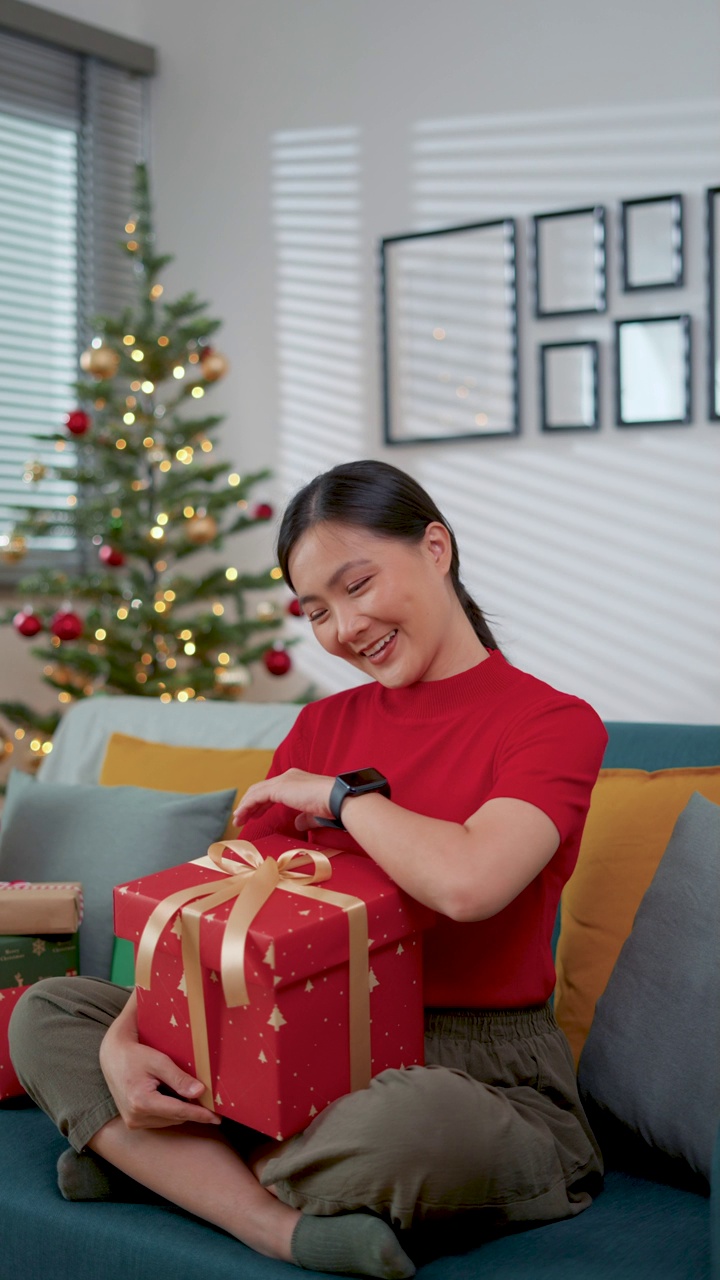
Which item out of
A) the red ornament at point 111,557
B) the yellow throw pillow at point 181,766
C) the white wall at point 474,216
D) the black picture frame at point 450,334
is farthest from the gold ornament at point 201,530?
the yellow throw pillow at point 181,766

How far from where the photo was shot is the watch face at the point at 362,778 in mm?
1265

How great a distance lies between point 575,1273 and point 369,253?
3.07m

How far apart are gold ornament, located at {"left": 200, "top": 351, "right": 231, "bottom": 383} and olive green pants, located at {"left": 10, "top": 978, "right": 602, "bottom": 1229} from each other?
232 cm

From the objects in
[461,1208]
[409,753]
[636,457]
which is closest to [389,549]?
[409,753]

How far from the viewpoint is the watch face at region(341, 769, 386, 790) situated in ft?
4.15

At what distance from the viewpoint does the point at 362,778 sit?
4.20 feet

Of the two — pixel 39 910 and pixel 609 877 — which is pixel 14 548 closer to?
pixel 39 910

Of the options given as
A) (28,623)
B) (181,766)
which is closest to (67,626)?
(28,623)

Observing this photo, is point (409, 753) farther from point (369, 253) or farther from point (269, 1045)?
point (369, 253)

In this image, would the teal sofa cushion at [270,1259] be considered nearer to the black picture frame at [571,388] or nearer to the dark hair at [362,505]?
the dark hair at [362,505]

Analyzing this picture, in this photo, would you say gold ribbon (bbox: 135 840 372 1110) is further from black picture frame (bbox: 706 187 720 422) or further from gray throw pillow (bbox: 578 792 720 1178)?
black picture frame (bbox: 706 187 720 422)

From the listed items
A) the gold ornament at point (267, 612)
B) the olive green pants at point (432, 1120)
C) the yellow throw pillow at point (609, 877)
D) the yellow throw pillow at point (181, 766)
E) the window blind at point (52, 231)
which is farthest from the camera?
the window blind at point (52, 231)

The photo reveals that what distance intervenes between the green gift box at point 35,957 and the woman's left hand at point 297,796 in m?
0.45

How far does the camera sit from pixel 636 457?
3.08 metres
